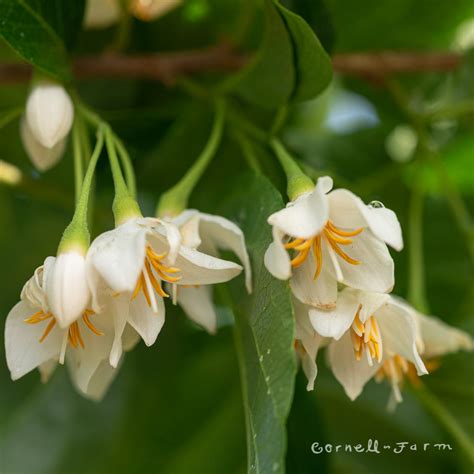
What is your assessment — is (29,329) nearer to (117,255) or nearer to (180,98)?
(117,255)

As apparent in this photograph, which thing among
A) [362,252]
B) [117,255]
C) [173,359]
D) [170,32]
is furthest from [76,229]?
[170,32]

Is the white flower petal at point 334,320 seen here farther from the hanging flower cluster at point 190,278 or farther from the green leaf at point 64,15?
the green leaf at point 64,15

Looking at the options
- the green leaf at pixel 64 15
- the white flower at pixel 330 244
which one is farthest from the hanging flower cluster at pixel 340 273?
the green leaf at pixel 64 15

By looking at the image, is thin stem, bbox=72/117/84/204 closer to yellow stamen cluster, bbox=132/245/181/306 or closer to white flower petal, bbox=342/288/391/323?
yellow stamen cluster, bbox=132/245/181/306

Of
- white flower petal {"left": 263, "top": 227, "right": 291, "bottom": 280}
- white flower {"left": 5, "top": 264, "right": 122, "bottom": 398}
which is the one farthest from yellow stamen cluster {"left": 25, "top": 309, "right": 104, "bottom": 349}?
white flower petal {"left": 263, "top": 227, "right": 291, "bottom": 280}

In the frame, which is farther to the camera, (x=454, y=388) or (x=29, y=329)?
(x=454, y=388)
